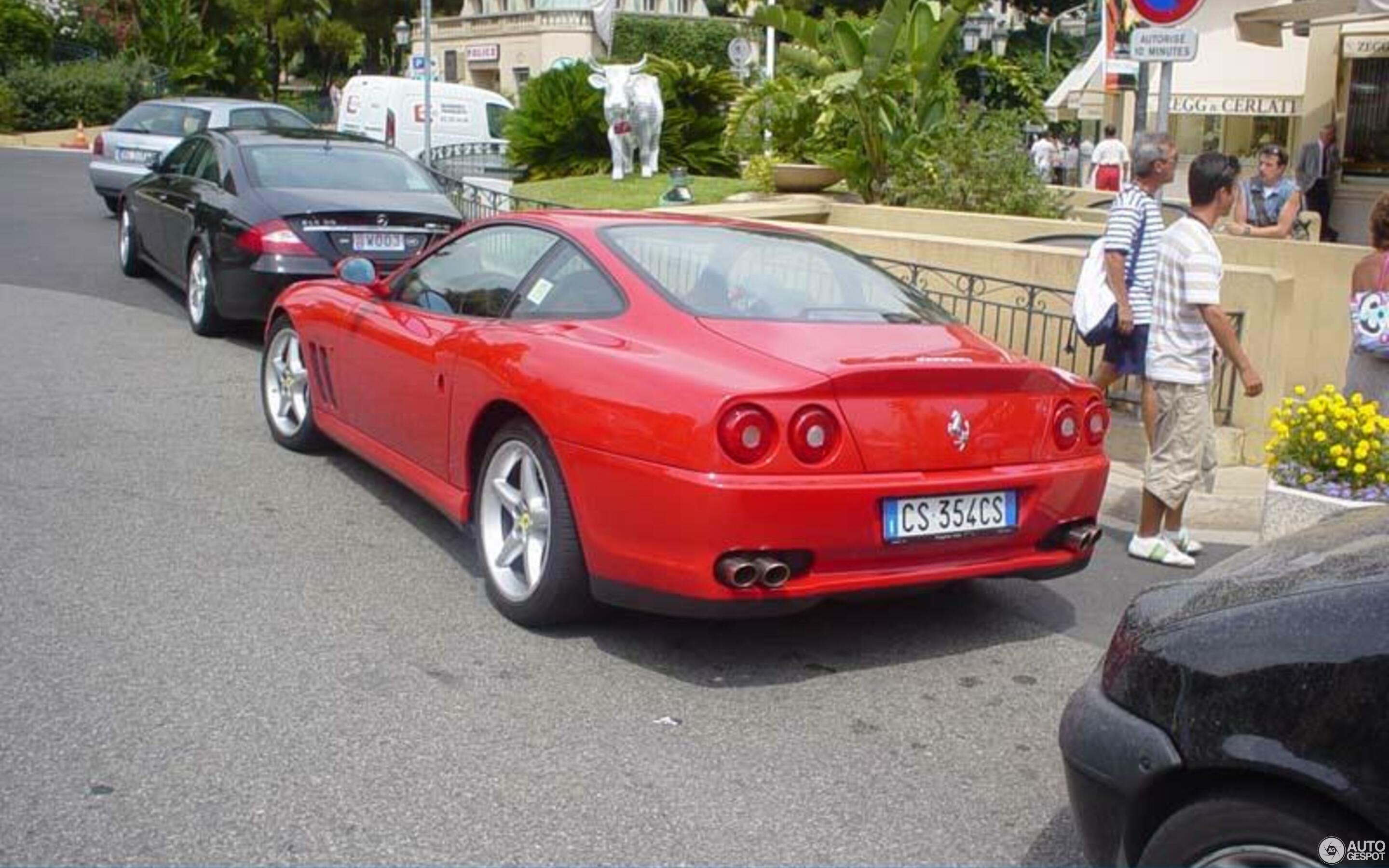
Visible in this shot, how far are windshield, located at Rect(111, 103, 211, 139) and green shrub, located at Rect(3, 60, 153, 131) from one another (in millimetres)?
28707

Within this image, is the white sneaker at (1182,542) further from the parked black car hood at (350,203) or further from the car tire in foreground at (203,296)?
the car tire in foreground at (203,296)

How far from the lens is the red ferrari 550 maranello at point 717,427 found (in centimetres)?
448

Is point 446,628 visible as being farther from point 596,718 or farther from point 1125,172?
point 1125,172

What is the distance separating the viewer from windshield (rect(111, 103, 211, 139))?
1850 centimetres

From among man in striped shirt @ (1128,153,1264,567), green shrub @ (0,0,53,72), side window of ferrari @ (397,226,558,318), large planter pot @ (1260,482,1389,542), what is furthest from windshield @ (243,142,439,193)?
green shrub @ (0,0,53,72)

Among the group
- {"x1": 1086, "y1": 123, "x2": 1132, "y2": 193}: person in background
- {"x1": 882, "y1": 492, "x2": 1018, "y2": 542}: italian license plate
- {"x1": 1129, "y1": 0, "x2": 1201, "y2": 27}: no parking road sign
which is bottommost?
{"x1": 882, "y1": 492, "x2": 1018, "y2": 542}: italian license plate

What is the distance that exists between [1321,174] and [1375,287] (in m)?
13.5

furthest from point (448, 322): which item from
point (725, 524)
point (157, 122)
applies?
point (157, 122)

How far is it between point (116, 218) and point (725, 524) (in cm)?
1706

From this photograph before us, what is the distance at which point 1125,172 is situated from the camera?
2017 cm

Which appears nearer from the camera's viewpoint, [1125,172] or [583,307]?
[583,307]

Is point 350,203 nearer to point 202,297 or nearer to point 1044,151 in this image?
point 202,297

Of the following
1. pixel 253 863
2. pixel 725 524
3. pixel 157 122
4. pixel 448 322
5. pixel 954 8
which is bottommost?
pixel 253 863

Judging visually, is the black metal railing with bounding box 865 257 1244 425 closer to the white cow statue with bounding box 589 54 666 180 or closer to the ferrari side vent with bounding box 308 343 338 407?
the ferrari side vent with bounding box 308 343 338 407
